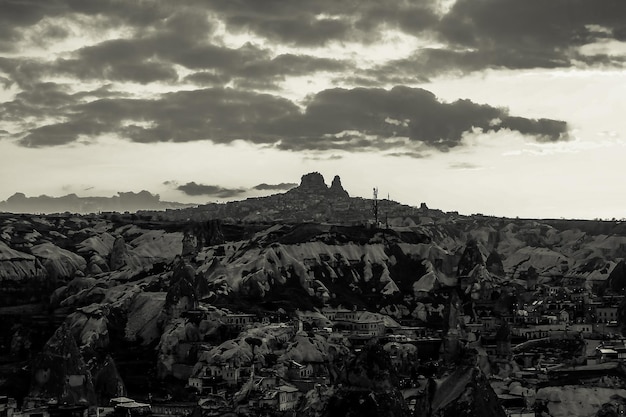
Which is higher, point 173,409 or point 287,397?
point 287,397

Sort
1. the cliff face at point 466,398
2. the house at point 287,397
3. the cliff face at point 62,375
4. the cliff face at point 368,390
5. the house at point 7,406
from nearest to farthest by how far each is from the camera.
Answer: the cliff face at point 368,390 < the cliff face at point 466,398 < the house at point 7,406 < the house at point 287,397 < the cliff face at point 62,375

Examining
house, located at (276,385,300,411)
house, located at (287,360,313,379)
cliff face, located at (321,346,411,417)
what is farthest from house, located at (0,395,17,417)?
cliff face, located at (321,346,411,417)

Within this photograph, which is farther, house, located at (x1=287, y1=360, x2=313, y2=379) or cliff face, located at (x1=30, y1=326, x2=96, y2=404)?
house, located at (x1=287, y1=360, x2=313, y2=379)

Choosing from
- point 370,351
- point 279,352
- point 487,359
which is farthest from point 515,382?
point 370,351

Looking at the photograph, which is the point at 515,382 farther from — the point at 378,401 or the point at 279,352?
the point at 378,401

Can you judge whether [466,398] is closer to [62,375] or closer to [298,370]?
[298,370]

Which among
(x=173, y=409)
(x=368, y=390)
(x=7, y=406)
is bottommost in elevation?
(x=173, y=409)

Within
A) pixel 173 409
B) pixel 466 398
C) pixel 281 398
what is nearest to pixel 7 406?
pixel 173 409

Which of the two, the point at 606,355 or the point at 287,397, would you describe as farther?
the point at 606,355

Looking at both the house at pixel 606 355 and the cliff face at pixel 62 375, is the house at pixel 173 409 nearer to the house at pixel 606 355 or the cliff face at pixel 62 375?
the cliff face at pixel 62 375

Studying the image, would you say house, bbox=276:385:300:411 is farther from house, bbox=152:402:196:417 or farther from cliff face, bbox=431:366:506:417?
cliff face, bbox=431:366:506:417

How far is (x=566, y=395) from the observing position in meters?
141

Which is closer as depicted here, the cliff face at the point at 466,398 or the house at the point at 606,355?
the cliff face at the point at 466,398

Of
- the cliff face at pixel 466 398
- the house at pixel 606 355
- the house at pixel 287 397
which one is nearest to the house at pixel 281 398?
the house at pixel 287 397
